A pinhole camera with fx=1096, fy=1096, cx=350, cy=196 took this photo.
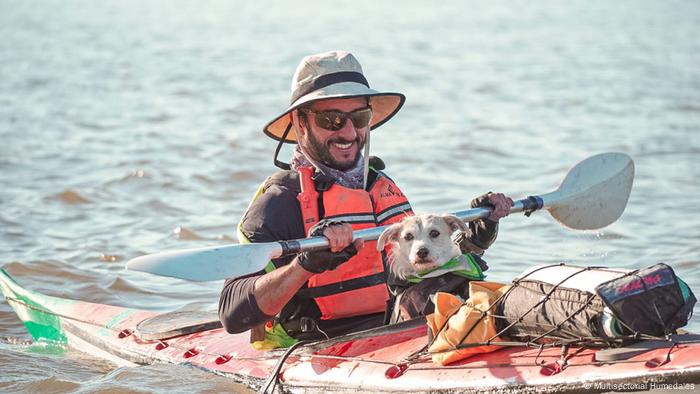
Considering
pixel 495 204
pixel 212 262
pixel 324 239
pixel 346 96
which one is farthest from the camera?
pixel 495 204

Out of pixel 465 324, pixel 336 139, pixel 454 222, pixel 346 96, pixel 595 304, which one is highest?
pixel 346 96

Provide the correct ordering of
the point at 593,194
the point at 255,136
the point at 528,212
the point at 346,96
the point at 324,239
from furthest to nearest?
the point at 255,136, the point at 593,194, the point at 528,212, the point at 346,96, the point at 324,239

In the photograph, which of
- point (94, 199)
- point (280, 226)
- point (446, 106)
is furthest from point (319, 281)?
point (446, 106)

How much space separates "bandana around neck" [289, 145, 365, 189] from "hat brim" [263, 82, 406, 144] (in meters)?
0.22

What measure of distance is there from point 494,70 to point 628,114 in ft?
20.1

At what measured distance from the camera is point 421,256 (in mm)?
4523

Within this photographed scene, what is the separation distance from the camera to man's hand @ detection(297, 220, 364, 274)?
175 inches

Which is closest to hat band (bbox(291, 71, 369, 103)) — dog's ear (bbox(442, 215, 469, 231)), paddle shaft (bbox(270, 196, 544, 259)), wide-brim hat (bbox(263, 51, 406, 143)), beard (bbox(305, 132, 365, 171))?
wide-brim hat (bbox(263, 51, 406, 143))

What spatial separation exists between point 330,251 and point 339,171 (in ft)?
2.33

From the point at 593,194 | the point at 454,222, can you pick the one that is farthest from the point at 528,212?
the point at 454,222

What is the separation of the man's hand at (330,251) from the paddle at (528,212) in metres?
0.04

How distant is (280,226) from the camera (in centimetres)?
484

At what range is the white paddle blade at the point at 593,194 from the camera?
20.2 feet

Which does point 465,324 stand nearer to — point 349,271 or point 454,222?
point 454,222
